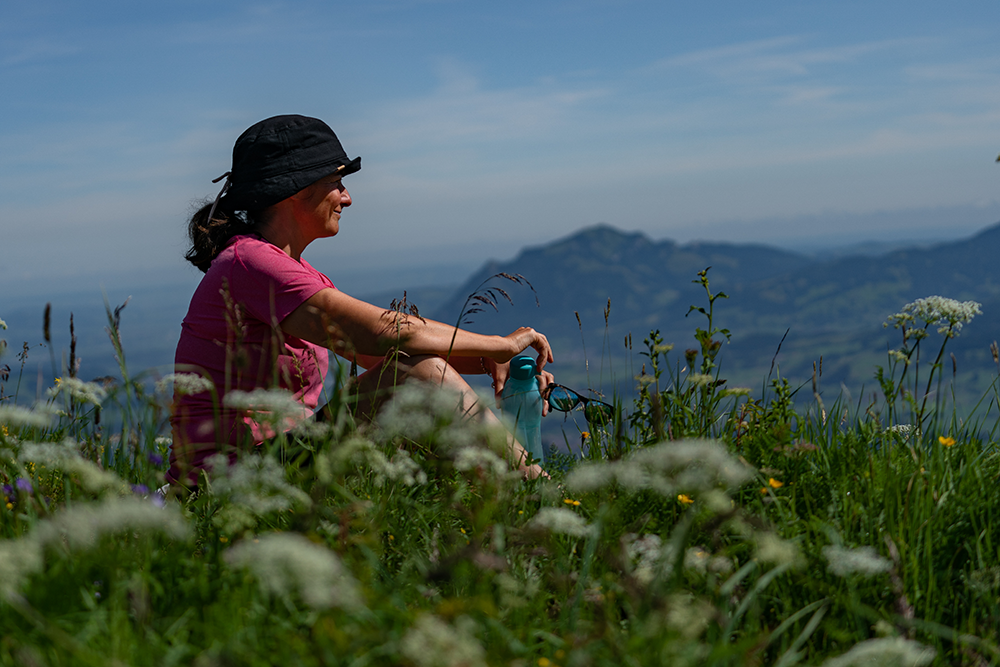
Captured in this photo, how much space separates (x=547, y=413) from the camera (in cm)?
510

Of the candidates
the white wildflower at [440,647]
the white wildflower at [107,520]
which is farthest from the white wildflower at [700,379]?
the white wildflower at [107,520]

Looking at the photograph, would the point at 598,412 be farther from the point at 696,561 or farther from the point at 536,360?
the point at 696,561

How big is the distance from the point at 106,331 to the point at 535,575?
179 centimetres

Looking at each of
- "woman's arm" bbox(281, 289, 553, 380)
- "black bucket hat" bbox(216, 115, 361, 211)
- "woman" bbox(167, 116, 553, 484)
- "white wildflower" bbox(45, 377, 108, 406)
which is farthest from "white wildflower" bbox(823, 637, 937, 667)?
"black bucket hat" bbox(216, 115, 361, 211)

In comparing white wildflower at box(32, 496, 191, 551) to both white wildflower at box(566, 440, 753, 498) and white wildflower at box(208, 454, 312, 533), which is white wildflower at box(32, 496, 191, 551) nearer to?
white wildflower at box(208, 454, 312, 533)

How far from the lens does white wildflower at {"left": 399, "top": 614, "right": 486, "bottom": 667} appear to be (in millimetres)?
1603

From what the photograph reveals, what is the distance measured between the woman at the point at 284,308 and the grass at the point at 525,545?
559 mm

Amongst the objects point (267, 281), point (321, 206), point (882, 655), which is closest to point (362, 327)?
point (267, 281)

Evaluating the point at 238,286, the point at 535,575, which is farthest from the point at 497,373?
the point at 535,575

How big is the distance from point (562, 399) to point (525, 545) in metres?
2.45

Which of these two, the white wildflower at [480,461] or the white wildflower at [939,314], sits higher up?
the white wildflower at [939,314]

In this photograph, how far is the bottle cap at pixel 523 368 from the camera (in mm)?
5145

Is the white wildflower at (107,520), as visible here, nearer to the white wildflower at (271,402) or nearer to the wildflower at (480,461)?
the white wildflower at (271,402)

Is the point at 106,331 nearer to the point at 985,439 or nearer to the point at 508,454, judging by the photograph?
the point at 508,454
